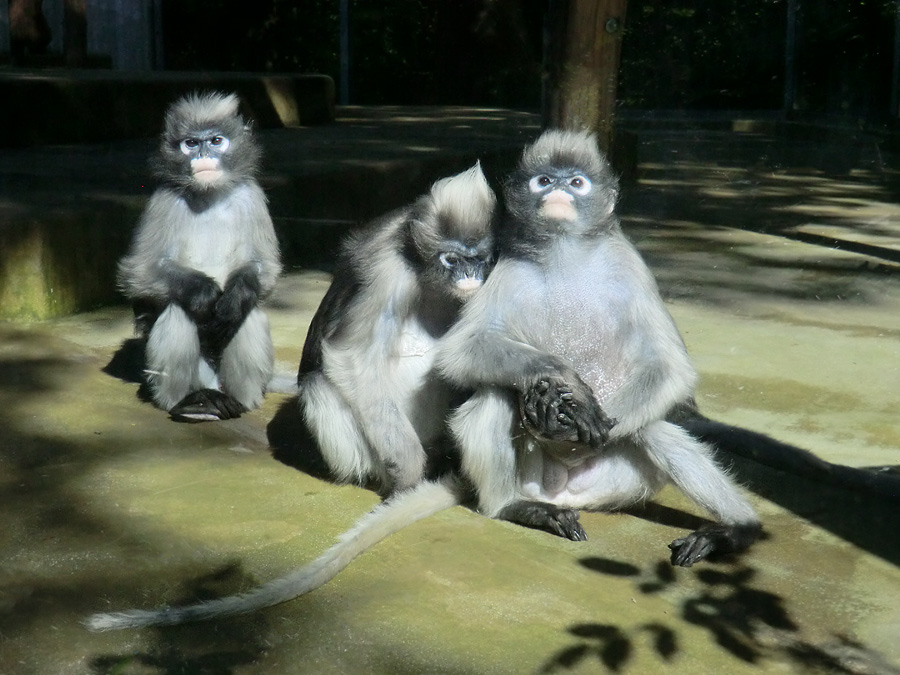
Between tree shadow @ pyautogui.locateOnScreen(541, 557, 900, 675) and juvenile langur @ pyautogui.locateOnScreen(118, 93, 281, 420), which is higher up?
juvenile langur @ pyautogui.locateOnScreen(118, 93, 281, 420)

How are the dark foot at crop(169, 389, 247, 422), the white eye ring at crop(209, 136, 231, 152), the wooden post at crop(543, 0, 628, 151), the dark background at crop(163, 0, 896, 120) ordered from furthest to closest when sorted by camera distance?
1. the dark background at crop(163, 0, 896, 120)
2. the wooden post at crop(543, 0, 628, 151)
3. the white eye ring at crop(209, 136, 231, 152)
4. the dark foot at crop(169, 389, 247, 422)

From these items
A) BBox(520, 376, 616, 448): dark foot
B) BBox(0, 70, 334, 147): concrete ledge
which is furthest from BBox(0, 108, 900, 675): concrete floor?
BBox(0, 70, 334, 147): concrete ledge

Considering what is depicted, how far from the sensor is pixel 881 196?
11773 mm

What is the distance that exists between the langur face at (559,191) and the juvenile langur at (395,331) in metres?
0.24

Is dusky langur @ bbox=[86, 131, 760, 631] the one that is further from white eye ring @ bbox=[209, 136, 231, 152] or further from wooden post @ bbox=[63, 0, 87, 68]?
wooden post @ bbox=[63, 0, 87, 68]

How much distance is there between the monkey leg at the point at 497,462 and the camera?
11.9 feet

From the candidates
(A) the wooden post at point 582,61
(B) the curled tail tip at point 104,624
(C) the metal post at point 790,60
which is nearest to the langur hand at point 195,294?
(B) the curled tail tip at point 104,624

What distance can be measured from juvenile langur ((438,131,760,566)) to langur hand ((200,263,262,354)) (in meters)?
1.30

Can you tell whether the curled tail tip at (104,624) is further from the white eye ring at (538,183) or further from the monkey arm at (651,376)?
the white eye ring at (538,183)

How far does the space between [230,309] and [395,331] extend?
1.00 m

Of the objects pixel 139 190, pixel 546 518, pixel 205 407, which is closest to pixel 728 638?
pixel 546 518

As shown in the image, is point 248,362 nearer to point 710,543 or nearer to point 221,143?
point 221,143

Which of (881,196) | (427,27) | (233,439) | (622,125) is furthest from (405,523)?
(427,27)

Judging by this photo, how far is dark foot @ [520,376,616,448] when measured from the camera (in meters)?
3.49
